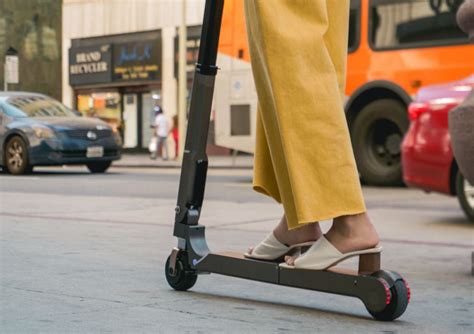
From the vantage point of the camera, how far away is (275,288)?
12.0 feet

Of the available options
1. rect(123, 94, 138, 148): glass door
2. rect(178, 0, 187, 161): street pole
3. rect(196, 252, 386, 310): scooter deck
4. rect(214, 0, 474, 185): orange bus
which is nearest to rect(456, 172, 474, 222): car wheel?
rect(196, 252, 386, 310): scooter deck

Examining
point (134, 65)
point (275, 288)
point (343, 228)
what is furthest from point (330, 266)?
point (134, 65)

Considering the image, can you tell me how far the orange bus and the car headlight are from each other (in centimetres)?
483

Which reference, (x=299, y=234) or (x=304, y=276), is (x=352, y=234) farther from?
(x=299, y=234)

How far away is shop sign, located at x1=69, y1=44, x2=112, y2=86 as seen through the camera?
1283 inches

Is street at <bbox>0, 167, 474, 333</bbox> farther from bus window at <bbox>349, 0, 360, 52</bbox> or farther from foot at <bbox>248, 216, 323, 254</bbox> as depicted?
bus window at <bbox>349, 0, 360, 52</bbox>

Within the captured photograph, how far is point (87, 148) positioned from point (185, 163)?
12.3m

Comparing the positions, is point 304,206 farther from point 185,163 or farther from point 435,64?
point 435,64

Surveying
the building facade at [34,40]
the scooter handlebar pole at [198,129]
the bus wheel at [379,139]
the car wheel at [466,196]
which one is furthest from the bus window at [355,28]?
the scooter handlebar pole at [198,129]

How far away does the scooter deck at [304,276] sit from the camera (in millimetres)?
2887

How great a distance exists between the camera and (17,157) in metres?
15.4

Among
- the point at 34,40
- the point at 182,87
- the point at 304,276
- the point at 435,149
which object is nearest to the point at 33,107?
the point at 34,40

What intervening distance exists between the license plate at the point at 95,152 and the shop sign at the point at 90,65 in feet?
55.2

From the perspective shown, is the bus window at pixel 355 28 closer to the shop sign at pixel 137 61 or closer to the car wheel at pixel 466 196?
the car wheel at pixel 466 196
